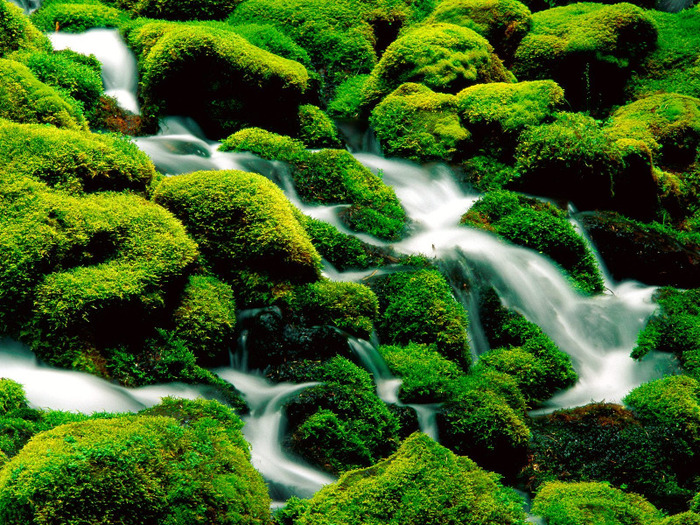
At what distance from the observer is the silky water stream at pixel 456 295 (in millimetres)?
4934

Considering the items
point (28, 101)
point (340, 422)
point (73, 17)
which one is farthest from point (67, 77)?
point (340, 422)

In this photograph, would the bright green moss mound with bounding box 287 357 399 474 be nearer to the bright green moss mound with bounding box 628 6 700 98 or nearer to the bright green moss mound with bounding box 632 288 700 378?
the bright green moss mound with bounding box 632 288 700 378

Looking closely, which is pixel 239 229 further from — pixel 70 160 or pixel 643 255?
pixel 643 255

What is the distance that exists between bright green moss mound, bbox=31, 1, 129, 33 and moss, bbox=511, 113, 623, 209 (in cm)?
686

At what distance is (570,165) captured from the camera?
9.44 m

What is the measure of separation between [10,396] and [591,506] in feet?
12.9

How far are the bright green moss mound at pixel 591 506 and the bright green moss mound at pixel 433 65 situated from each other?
737cm

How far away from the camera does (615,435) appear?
6.17 m

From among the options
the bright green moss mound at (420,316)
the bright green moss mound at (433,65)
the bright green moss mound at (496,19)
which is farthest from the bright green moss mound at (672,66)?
the bright green moss mound at (420,316)

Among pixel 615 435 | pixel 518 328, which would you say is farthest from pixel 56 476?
pixel 518 328

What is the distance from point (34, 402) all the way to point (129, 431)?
1.13 meters

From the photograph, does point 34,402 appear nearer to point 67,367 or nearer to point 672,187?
point 67,367

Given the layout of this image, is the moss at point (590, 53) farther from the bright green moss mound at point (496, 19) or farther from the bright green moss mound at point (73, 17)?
the bright green moss mound at point (73, 17)

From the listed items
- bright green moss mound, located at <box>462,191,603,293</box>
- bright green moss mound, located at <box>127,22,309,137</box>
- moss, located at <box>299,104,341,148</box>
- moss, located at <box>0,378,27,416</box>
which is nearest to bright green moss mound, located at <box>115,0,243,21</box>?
bright green moss mound, located at <box>127,22,309,137</box>
